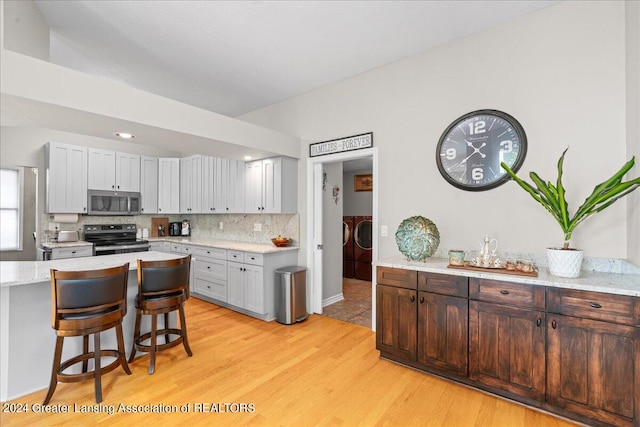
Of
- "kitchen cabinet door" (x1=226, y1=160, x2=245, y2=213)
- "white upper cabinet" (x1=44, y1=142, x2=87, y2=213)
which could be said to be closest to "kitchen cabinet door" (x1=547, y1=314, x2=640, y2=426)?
"kitchen cabinet door" (x1=226, y1=160, x2=245, y2=213)

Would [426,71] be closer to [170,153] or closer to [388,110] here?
[388,110]

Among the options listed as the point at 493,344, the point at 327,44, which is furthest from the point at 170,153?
the point at 493,344

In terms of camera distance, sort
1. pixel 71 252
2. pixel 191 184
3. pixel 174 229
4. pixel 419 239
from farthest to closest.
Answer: pixel 174 229
pixel 191 184
pixel 71 252
pixel 419 239

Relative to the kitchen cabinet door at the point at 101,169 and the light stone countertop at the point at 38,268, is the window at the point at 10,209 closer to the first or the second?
the kitchen cabinet door at the point at 101,169

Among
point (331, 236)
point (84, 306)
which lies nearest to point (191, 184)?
point (331, 236)

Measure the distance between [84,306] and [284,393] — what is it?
1.57 metres

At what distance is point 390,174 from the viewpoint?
334 centimetres

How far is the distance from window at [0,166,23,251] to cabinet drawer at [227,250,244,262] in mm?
3079

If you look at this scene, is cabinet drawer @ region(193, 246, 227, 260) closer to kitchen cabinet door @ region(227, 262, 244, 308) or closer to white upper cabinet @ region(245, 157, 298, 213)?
kitchen cabinet door @ region(227, 262, 244, 308)

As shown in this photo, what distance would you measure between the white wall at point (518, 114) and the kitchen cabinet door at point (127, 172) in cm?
426

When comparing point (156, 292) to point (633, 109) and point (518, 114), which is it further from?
point (633, 109)

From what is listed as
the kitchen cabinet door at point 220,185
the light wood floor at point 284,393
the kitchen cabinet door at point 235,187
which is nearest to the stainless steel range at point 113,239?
the kitchen cabinet door at point 220,185

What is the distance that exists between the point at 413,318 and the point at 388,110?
227 cm

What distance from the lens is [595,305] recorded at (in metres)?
1.82
